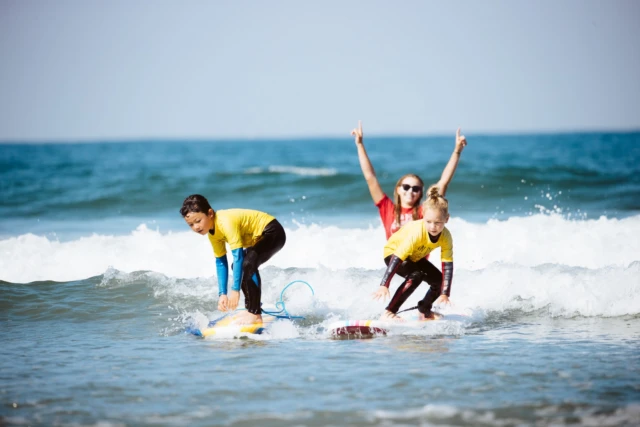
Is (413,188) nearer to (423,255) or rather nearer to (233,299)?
(423,255)

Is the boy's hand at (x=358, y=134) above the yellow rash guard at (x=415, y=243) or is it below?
above

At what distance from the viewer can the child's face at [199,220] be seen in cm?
711

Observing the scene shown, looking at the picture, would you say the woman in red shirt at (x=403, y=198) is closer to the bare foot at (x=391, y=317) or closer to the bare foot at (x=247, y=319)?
the bare foot at (x=391, y=317)

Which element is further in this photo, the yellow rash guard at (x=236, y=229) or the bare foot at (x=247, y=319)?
the bare foot at (x=247, y=319)

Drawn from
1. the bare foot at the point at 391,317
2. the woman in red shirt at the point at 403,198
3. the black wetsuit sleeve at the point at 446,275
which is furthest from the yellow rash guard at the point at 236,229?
the black wetsuit sleeve at the point at 446,275

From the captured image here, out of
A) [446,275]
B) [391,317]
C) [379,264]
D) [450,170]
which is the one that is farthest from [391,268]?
[379,264]

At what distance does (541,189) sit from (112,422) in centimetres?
1961

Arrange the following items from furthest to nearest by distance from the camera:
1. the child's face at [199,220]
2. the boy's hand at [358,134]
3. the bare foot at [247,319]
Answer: the boy's hand at [358,134]
the bare foot at [247,319]
the child's face at [199,220]

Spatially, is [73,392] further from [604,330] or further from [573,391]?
[604,330]

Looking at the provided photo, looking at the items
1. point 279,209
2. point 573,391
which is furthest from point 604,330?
point 279,209

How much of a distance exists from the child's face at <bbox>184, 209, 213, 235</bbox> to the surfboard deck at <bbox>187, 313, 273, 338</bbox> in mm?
1076

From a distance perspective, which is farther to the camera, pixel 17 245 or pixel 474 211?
pixel 474 211

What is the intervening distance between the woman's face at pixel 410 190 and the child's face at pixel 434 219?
774 mm

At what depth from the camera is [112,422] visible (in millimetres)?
4965
